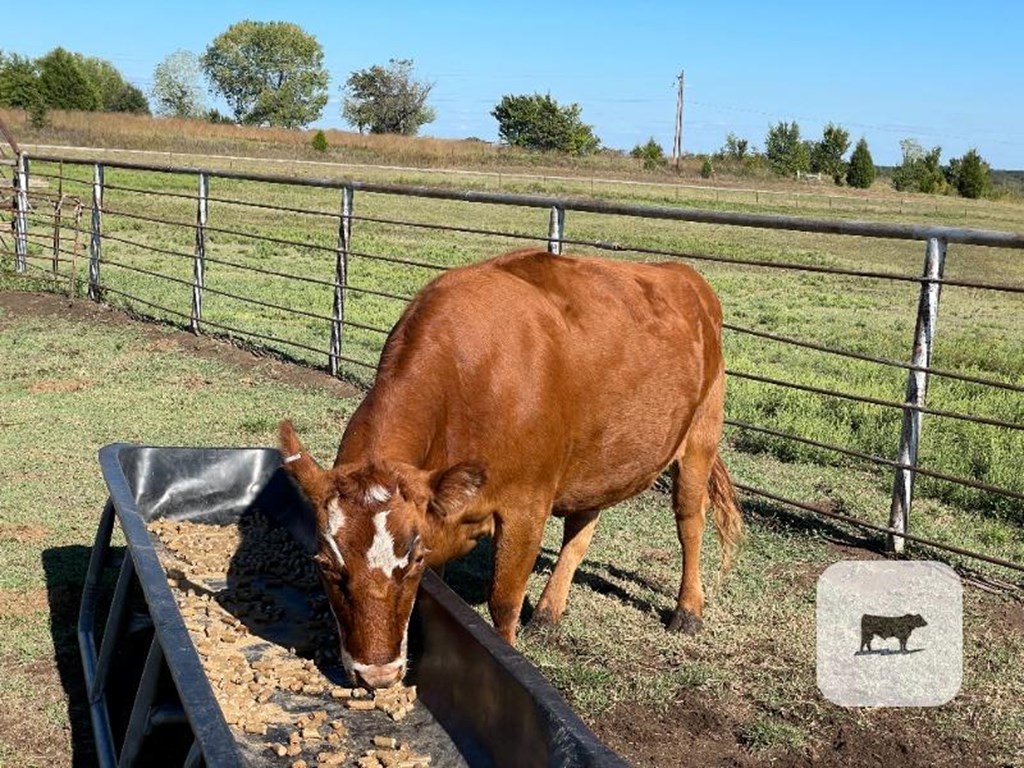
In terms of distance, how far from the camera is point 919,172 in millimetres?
76938

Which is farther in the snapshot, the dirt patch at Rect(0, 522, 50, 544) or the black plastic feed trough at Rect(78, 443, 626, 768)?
the dirt patch at Rect(0, 522, 50, 544)

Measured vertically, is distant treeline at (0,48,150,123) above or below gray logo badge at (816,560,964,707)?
above

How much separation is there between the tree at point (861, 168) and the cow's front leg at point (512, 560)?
72.8m

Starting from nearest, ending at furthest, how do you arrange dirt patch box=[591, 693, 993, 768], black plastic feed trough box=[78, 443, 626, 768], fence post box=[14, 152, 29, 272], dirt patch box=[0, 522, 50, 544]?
black plastic feed trough box=[78, 443, 626, 768] → dirt patch box=[591, 693, 993, 768] → dirt patch box=[0, 522, 50, 544] → fence post box=[14, 152, 29, 272]

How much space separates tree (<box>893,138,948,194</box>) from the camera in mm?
71250

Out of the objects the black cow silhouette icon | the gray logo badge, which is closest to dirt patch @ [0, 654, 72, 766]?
the gray logo badge

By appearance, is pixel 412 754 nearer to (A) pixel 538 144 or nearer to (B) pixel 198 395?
(B) pixel 198 395

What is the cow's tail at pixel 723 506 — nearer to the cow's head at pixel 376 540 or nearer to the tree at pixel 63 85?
the cow's head at pixel 376 540

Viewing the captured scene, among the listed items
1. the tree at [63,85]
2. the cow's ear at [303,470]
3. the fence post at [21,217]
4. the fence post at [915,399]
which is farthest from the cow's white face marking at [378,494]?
the tree at [63,85]

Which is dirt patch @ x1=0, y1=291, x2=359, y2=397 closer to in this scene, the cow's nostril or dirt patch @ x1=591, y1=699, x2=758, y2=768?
dirt patch @ x1=591, y1=699, x2=758, y2=768

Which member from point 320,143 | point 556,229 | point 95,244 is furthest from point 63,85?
point 556,229

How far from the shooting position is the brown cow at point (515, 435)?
3.25 meters

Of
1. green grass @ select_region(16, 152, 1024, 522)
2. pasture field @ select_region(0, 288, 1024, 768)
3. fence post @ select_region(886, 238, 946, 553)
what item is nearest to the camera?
pasture field @ select_region(0, 288, 1024, 768)

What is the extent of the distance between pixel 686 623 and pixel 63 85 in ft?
267
